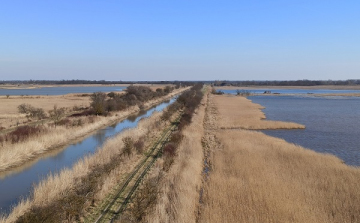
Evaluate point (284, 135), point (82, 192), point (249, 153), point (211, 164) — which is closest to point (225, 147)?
point (249, 153)

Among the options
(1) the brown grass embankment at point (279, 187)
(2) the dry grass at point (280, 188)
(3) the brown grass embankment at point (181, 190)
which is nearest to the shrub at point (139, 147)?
(3) the brown grass embankment at point (181, 190)

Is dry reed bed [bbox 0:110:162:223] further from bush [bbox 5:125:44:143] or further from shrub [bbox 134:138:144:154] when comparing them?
bush [bbox 5:125:44:143]

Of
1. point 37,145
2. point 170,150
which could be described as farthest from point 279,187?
point 37,145

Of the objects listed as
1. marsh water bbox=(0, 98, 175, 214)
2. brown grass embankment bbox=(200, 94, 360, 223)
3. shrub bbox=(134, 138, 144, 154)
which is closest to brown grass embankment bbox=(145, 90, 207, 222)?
brown grass embankment bbox=(200, 94, 360, 223)

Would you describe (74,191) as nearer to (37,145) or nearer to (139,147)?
(139,147)

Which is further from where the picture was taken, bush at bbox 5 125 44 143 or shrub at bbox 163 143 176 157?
bush at bbox 5 125 44 143

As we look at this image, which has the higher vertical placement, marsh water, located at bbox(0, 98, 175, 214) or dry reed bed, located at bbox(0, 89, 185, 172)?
dry reed bed, located at bbox(0, 89, 185, 172)
